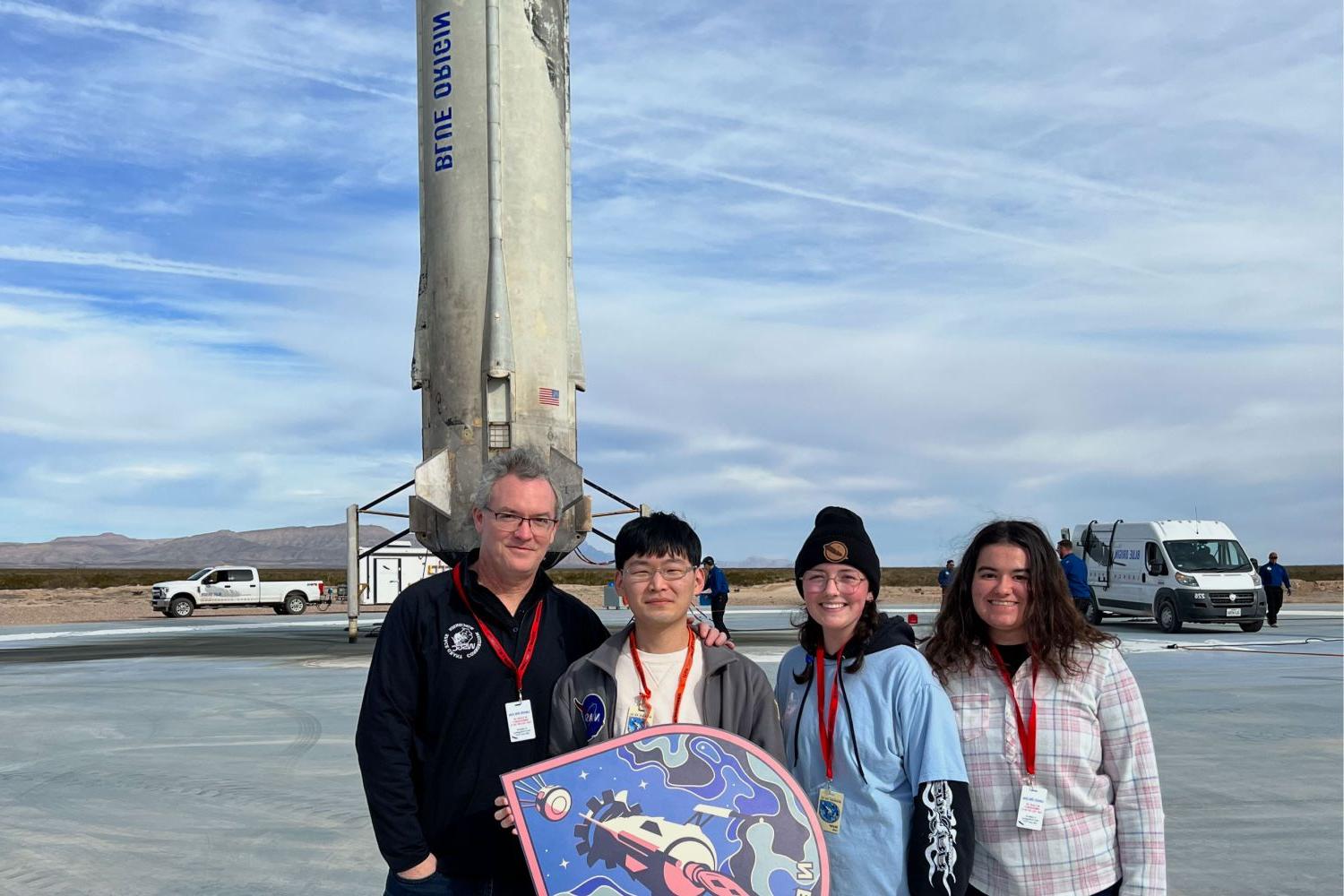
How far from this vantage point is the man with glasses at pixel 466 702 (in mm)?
3129

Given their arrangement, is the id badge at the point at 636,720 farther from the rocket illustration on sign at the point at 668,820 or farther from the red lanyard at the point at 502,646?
the red lanyard at the point at 502,646

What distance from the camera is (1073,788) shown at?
114 inches

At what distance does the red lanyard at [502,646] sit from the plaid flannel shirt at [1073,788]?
1265mm

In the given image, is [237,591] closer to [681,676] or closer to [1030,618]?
[681,676]

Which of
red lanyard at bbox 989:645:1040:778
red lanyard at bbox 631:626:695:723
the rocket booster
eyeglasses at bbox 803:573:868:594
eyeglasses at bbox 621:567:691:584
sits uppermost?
the rocket booster

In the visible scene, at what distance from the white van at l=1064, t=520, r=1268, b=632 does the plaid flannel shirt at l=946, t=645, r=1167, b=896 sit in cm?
1893

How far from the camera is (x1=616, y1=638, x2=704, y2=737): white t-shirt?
2.98 meters

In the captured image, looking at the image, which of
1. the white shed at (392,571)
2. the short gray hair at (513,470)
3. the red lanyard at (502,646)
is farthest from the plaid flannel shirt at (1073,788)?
the white shed at (392,571)

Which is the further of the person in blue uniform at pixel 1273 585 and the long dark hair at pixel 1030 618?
the person in blue uniform at pixel 1273 585

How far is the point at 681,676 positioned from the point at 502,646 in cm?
60

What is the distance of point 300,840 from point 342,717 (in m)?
4.55

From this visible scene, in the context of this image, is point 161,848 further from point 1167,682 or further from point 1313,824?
point 1167,682

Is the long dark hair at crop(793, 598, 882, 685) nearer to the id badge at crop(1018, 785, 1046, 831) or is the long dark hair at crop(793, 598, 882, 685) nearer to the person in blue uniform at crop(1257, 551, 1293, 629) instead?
the id badge at crop(1018, 785, 1046, 831)

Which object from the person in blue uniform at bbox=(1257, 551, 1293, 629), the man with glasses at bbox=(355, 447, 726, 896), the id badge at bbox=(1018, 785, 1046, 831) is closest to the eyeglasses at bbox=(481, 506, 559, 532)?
the man with glasses at bbox=(355, 447, 726, 896)
